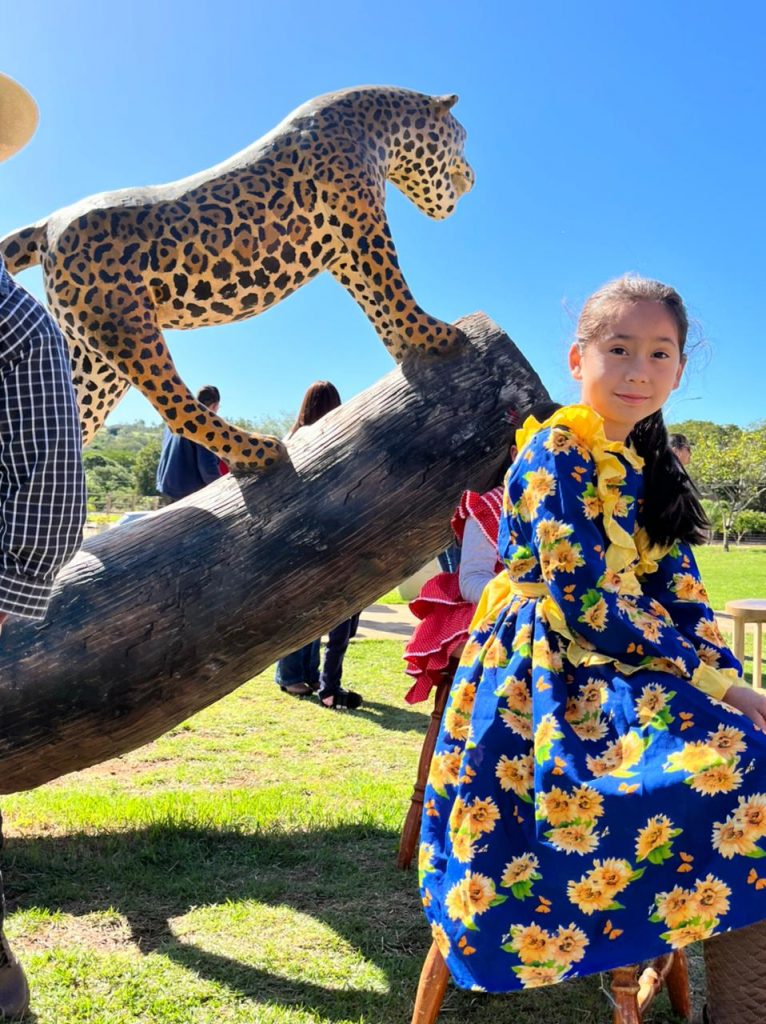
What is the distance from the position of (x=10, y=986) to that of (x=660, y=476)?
1.95 m

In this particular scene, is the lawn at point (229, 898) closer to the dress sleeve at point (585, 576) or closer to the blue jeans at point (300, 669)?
the dress sleeve at point (585, 576)

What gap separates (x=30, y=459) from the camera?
5.18ft

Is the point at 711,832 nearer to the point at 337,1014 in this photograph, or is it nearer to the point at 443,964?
the point at 443,964

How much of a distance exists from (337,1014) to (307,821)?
132cm

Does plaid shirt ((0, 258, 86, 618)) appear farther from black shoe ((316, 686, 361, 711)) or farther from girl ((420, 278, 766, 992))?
black shoe ((316, 686, 361, 711))

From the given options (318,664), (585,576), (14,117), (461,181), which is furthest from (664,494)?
(318,664)

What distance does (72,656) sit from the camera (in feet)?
9.02

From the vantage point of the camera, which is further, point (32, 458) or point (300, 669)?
point (300, 669)

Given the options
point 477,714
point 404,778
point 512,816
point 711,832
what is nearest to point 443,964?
point 512,816

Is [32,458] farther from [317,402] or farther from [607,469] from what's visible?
[317,402]

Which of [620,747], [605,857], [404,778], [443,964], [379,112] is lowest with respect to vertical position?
[404,778]

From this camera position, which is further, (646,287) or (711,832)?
(646,287)

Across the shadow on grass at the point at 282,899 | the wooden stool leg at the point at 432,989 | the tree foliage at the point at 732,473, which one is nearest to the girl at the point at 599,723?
the wooden stool leg at the point at 432,989

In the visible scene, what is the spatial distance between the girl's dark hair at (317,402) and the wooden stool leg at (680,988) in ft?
9.69
